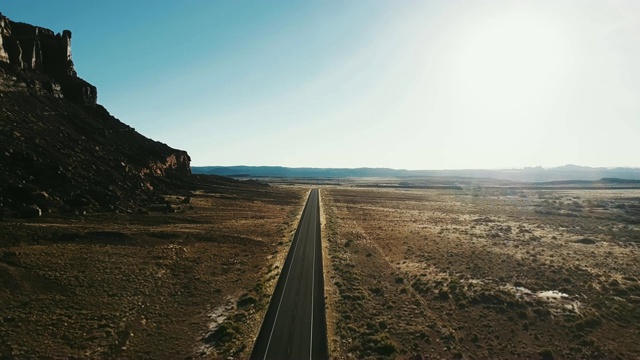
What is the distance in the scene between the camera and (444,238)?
6362cm

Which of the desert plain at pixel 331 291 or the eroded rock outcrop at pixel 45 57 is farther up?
the eroded rock outcrop at pixel 45 57

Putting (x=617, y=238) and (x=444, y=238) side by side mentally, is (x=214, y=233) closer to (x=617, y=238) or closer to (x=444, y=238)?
(x=444, y=238)

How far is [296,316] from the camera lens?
29.8m

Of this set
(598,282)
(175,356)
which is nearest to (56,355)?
(175,356)

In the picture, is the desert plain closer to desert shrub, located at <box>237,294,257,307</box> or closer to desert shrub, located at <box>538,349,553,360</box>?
desert shrub, located at <box>538,349,553,360</box>

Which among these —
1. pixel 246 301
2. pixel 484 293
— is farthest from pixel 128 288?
pixel 484 293

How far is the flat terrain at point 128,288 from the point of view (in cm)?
2466

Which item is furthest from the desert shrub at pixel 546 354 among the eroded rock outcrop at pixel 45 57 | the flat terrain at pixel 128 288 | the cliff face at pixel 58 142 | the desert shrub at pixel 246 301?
the eroded rock outcrop at pixel 45 57

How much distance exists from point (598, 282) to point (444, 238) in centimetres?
2622

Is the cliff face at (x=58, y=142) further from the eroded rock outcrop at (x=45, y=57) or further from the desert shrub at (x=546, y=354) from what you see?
the desert shrub at (x=546, y=354)

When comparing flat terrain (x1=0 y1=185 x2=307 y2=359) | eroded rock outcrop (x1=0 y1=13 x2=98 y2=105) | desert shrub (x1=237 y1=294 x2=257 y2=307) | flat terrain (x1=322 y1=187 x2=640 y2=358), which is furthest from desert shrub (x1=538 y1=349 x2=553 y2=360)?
eroded rock outcrop (x1=0 y1=13 x2=98 y2=105)

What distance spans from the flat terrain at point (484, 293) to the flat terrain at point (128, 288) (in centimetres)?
876

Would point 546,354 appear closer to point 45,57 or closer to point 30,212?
point 30,212

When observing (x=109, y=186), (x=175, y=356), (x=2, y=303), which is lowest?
(x=175, y=356)
